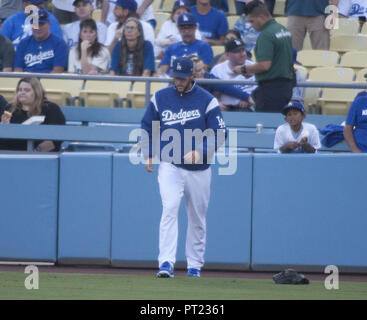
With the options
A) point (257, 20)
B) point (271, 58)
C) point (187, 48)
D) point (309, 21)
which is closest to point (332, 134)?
point (271, 58)

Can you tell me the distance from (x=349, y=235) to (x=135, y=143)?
2.68 metres

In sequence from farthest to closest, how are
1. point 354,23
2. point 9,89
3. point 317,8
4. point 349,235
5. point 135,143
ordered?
1. point 354,23
2. point 317,8
3. point 9,89
4. point 135,143
5. point 349,235

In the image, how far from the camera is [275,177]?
906 centimetres

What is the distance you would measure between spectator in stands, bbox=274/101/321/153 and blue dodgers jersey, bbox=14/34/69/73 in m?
3.81

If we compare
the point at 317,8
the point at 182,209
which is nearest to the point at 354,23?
the point at 317,8

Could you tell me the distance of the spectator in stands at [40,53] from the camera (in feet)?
39.1

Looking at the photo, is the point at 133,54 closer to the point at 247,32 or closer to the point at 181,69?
the point at 247,32

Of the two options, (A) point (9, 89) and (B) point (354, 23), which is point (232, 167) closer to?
(A) point (9, 89)

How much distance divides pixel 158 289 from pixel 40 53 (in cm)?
599

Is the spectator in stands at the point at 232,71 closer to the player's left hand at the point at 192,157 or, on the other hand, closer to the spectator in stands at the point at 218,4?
the player's left hand at the point at 192,157

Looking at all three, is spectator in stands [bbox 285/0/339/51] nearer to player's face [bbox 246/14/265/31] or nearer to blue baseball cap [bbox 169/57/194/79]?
player's face [bbox 246/14/265/31]

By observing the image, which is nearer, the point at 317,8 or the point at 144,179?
the point at 144,179

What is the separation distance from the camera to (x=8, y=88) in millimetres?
11805

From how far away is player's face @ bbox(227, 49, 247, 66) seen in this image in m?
10.8
